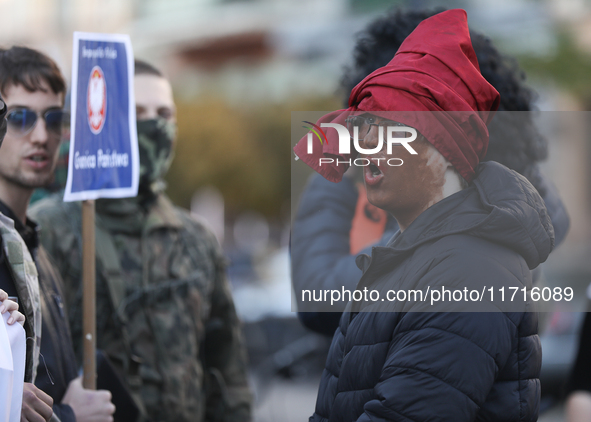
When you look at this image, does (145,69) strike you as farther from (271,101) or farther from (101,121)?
(271,101)

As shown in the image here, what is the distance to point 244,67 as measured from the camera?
40781mm

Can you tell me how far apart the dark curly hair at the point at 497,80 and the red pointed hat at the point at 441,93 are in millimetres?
203

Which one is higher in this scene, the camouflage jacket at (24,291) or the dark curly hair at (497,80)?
the dark curly hair at (497,80)

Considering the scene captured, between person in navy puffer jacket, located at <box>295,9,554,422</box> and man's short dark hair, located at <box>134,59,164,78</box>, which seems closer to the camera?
person in navy puffer jacket, located at <box>295,9,554,422</box>

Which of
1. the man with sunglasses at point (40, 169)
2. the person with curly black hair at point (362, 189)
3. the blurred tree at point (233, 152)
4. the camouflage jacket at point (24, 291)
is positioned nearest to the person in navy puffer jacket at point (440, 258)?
the person with curly black hair at point (362, 189)

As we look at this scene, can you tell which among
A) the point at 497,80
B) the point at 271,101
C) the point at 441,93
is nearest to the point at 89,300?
the point at 441,93

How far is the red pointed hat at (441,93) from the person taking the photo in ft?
5.97

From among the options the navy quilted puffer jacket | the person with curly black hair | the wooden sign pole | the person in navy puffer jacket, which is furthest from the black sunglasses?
the navy quilted puffer jacket

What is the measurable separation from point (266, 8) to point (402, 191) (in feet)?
139

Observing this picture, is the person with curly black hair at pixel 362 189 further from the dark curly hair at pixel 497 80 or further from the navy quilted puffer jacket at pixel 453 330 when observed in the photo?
the navy quilted puffer jacket at pixel 453 330

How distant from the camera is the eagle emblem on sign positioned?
262 centimetres

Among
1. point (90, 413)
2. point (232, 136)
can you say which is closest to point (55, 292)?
point (90, 413)

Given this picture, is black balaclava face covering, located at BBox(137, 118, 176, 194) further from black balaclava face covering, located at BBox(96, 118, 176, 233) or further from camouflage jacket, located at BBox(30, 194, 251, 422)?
camouflage jacket, located at BBox(30, 194, 251, 422)

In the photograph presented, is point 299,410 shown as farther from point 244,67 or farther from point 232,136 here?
point 244,67
